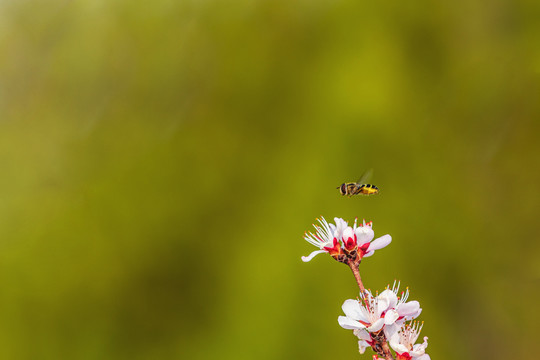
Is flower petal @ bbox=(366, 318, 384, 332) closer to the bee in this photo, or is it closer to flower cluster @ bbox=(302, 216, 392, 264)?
flower cluster @ bbox=(302, 216, 392, 264)

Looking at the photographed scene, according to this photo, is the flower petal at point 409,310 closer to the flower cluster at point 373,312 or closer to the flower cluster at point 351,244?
the flower cluster at point 373,312

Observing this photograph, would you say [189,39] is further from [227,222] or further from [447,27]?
[447,27]

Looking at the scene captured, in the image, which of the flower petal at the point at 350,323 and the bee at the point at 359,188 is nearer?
the flower petal at the point at 350,323

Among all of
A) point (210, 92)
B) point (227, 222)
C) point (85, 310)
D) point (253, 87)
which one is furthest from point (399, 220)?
point (85, 310)

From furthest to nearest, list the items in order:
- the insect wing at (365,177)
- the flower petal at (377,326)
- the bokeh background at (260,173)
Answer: the bokeh background at (260,173) < the insect wing at (365,177) < the flower petal at (377,326)

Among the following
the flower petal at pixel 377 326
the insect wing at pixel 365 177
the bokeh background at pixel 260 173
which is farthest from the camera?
the bokeh background at pixel 260 173

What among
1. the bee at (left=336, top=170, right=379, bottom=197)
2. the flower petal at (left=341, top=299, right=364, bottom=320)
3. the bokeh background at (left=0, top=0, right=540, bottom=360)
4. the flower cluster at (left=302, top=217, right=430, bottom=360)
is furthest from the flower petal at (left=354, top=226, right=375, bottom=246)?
the bokeh background at (left=0, top=0, right=540, bottom=360)

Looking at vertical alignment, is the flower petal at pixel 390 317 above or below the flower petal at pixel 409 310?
below

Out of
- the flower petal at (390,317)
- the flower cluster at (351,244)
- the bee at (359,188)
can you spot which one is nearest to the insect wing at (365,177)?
the bee at (359,188)

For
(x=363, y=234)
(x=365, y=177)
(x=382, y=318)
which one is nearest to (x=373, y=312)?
(x=382, y=318)
